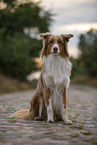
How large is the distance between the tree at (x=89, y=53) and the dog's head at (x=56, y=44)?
44.6 m

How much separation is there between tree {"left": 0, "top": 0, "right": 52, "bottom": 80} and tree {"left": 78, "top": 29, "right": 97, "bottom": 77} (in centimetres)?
2188

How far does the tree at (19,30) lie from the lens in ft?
70.6

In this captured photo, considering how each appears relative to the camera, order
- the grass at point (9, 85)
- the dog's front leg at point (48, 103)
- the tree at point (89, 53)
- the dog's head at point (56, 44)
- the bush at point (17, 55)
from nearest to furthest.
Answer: the dog's head at point (56, 44), the dog's front leg at point (48, 103), the grass at point (9, 85), the bush at point (17, 55), the tree at point (89, 53)

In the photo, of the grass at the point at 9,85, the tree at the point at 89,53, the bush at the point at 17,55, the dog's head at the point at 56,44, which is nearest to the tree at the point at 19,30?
the bush at the point at 17,55

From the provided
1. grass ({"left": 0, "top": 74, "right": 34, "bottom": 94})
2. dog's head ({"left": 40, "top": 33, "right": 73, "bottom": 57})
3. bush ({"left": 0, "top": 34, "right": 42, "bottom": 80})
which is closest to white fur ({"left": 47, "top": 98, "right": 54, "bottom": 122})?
dog's head ({"left": 40, "top": 33, "right": 73, "bottom": 57})

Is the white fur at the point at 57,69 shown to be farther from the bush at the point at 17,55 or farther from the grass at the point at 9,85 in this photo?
the bush at the point at 17,55

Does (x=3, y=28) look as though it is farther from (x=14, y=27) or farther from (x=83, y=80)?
(x=83, y=80)

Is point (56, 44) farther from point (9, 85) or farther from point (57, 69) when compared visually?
point (9, 85)

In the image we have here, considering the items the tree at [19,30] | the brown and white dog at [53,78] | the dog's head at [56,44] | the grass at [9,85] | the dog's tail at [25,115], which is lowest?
the grass at [9,85]

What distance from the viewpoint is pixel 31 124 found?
5.39 m

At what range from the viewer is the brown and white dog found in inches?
205

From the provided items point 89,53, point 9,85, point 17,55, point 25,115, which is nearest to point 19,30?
point 17,55

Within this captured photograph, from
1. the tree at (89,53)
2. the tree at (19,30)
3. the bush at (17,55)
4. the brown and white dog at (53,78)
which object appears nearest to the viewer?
the brown and white dog at (53,78)

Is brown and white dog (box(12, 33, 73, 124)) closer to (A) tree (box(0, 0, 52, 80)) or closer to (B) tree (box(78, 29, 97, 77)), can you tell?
(A) tree (box(0, 0, 52, 80))
